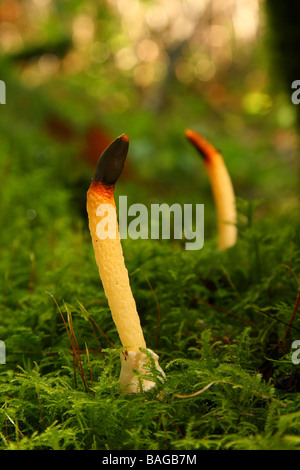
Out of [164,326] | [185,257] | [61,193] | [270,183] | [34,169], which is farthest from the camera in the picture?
[270,183]

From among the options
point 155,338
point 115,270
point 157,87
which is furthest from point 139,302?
Answer: point 157,87

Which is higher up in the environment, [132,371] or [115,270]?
[115,270]

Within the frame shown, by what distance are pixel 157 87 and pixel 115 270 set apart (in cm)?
1064

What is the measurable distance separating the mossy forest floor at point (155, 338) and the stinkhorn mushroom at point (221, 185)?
80 mm

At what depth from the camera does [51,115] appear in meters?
5.46

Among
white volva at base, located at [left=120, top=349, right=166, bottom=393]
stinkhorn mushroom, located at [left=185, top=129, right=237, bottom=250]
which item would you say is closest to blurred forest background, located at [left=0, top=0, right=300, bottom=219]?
stinkhorn mushroom, located at [left=185, top=129, right=237, bottom=250]

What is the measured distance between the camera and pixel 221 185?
2.20m

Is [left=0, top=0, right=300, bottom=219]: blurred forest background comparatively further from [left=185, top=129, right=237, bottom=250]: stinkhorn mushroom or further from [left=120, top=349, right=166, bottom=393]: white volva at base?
[left=120, top=349, right=166, bottom=393]: white volva at base

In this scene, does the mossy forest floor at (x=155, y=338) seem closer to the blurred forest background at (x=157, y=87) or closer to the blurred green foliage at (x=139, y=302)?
the blurred green foliage at (x=139, y=302)

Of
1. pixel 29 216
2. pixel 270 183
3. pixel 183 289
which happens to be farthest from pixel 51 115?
pixel 183 289

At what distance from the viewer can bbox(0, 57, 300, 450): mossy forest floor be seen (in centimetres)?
115

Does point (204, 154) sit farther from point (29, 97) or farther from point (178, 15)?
point (178, 15)

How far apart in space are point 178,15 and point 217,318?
435 inches

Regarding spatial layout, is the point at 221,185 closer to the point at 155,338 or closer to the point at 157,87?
the point at 155,338
